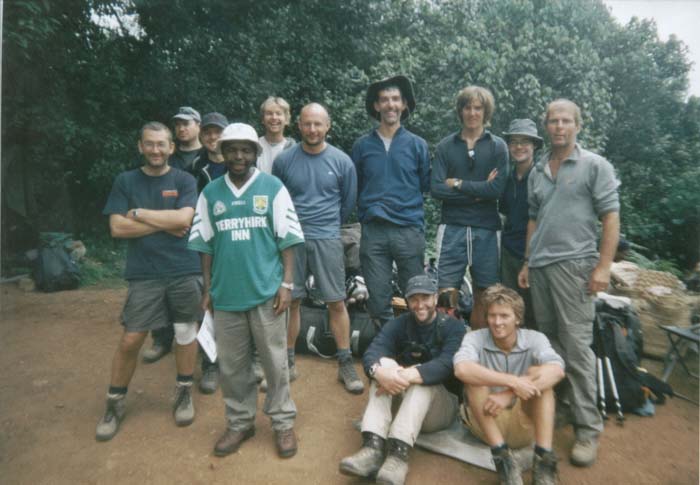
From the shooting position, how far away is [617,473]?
3264 mm

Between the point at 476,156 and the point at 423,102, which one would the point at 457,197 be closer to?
the point at 476,156

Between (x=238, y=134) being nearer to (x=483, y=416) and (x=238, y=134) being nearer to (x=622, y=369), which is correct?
(x=483, y=416)

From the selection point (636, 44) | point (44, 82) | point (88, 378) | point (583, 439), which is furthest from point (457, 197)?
point (636, 44)

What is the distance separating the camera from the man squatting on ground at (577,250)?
133 inches

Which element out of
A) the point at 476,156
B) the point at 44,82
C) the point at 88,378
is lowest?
the point at 88,378

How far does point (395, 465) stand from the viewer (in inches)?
121

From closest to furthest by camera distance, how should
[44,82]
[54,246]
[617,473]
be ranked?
[617,473] < [54,246] < [44,82]

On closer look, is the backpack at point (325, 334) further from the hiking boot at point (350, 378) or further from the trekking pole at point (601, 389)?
the trekking pole at point (601, 389)

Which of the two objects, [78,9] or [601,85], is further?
[601,85]

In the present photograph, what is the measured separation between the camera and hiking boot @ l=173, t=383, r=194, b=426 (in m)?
3.82

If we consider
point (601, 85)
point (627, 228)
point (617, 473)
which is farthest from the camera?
point (601, 85)

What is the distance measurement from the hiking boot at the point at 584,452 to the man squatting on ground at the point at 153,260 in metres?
2.85

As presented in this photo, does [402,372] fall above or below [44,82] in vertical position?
below

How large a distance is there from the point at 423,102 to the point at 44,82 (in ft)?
23.4
